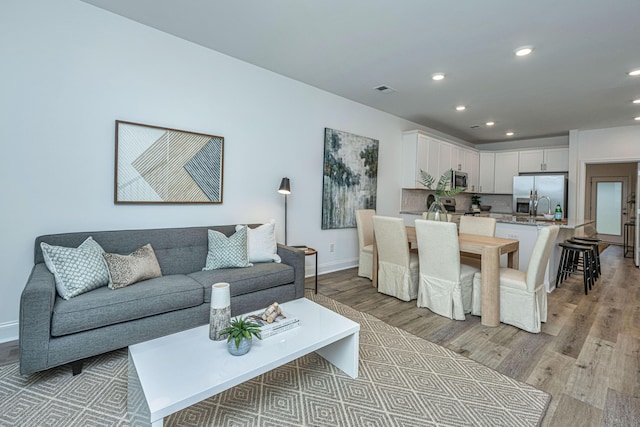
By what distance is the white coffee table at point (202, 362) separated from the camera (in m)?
1.26

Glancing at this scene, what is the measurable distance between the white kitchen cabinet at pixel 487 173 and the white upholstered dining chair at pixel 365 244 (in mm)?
4153

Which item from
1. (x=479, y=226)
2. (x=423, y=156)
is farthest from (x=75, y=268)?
(x=423, y=156)

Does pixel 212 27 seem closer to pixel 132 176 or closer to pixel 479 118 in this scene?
pixel 132 176

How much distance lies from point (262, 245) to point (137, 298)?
49.1 inches

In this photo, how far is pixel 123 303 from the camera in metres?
2.02

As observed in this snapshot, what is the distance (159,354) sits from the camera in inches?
61.3

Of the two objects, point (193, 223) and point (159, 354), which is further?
point (193, 223)

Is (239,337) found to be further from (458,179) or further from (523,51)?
(458,179)

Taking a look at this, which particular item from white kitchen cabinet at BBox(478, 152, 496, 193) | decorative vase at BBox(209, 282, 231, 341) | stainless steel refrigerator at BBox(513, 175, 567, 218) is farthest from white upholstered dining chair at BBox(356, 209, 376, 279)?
white kitchen cabinet at BBox(478, 152, 496, 193)

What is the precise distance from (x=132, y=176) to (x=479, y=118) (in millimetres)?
5376

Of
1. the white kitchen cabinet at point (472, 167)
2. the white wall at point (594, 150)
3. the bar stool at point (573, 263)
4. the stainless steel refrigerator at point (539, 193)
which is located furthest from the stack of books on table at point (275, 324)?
the white wall at point (594, 150)

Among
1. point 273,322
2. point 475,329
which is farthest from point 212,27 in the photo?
point 475,329

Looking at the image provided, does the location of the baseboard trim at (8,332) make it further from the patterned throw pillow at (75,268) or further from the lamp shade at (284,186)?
the lamp shade at (284,186)

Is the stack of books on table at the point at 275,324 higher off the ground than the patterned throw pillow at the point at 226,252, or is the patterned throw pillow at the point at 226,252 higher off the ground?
the patterned throw pillow at the point at 226,252
